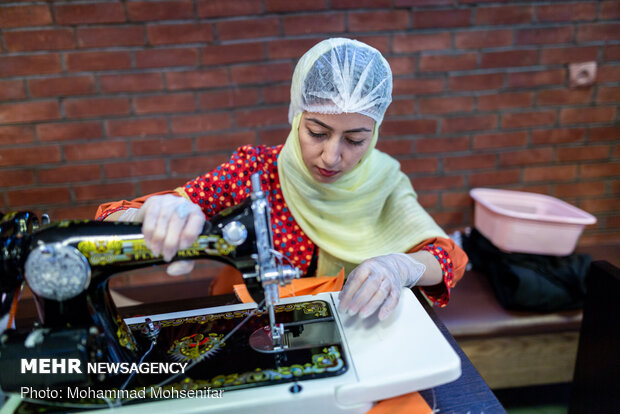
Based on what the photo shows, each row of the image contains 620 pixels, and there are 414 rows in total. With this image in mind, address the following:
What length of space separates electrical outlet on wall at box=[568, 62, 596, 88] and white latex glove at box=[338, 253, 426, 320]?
1664 millimetres

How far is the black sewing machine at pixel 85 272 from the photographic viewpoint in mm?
691

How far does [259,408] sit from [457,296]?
1.27 metres

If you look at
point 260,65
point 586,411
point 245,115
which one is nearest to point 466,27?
point 260,65

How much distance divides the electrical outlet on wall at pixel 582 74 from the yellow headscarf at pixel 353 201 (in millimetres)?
1276

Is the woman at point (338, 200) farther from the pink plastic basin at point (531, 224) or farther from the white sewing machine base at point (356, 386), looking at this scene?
the pink plastic basin at point (531, 224)

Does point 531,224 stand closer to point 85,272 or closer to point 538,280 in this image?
point 538,280

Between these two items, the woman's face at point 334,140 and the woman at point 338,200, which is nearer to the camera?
the woman at point 338,200

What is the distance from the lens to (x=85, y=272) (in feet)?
2.32

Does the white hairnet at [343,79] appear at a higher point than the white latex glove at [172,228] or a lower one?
higher

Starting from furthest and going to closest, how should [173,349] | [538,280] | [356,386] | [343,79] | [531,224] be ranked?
[531,224] < [538,280] < [343,79] < [173,349] < [356,386]

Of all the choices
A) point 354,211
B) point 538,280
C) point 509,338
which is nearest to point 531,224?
point 538,280

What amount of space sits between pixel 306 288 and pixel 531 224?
1.30 m

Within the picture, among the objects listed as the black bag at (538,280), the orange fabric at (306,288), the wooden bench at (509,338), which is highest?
the orange fabric at (306,288)

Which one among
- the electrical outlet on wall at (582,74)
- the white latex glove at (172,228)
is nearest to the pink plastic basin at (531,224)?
the electrical outlet on wall at (582,74)
